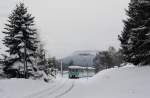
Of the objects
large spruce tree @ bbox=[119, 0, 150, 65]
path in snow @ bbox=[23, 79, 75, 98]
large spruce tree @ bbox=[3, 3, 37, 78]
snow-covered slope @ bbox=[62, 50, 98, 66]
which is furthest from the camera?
snow-covered slope @ bbox=[62, 50, 98, 66]

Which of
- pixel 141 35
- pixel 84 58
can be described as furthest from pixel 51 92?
pixel 84 58

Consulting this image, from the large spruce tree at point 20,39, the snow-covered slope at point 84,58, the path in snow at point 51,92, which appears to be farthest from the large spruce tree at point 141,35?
the snow-covered slope at point 84,58

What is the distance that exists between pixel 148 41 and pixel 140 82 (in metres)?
3.93

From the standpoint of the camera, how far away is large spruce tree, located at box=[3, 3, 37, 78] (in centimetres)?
3509

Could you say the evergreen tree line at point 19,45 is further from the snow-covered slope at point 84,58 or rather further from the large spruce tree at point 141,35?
the snow-covered slope at point 84,58

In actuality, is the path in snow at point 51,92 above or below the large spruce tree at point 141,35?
below

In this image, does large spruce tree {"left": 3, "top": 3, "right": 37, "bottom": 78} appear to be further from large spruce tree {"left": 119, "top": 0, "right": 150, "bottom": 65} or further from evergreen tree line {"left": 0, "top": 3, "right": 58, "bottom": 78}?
large spruce tree {"left": 119, "top": 0, "right": 150, "bottom": 65}

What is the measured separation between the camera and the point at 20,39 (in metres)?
35.2

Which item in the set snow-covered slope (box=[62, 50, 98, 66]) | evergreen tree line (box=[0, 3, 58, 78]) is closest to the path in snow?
evergreen tree line (box=[0, 3, 58, 78])

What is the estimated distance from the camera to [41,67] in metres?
42.8

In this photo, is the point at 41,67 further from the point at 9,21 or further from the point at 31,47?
the point at 9,21

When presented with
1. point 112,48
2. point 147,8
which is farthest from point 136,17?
point 112,48

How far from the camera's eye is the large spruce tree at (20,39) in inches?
1382

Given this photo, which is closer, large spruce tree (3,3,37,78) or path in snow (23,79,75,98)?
path in snow (23,79,75,98)
